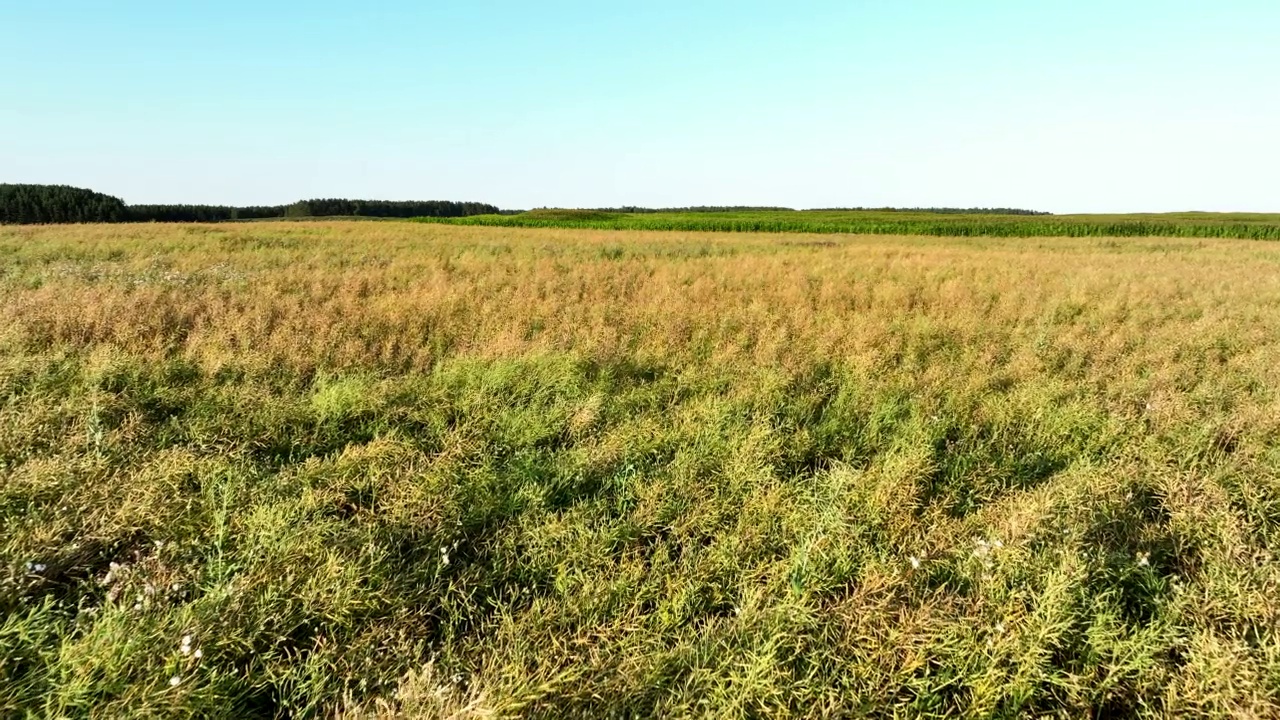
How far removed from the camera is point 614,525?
10.6 ft

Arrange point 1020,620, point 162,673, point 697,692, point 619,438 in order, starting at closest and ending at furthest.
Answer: point 162,673 < point 697,692 < point 1020,620 < point 619,438

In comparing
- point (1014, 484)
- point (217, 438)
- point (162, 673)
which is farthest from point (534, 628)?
point (1014, 484)

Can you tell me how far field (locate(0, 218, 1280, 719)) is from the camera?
7.32 feet

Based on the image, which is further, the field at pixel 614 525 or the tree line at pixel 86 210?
the tree line at pixel 86 210

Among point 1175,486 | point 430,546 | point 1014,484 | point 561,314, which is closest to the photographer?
point 430,546

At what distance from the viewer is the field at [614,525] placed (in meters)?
2.23

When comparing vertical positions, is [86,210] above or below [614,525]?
above

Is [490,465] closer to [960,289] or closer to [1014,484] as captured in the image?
[1014,484]

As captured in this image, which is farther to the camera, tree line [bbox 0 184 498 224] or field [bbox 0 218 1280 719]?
tree line [bbox 0 184 498 224]

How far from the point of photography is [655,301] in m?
9.58

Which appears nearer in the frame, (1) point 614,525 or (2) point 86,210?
(1) point 614,525

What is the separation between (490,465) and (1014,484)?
3.37 metres

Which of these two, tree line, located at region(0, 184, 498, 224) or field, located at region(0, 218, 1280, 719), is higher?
tree line, located at region(0, 184, 498, 224)

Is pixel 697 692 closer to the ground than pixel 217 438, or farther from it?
closer to the ground
